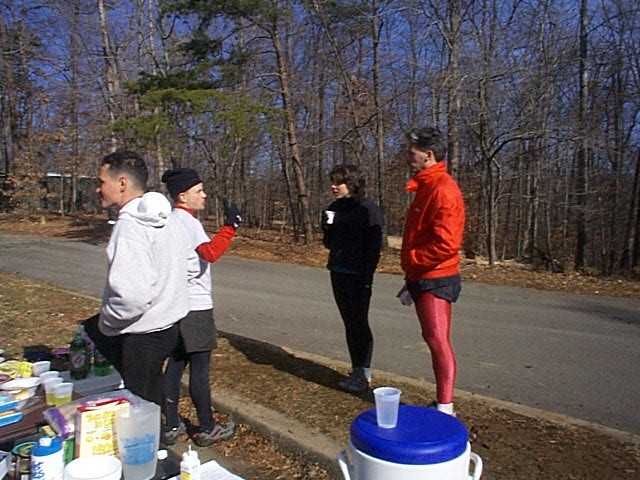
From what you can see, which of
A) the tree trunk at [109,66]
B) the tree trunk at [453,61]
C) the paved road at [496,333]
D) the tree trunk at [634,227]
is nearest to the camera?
the paved road at [496,333]

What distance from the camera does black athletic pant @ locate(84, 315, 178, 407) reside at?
271 centimetres

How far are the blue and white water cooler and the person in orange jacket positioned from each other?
145 cm

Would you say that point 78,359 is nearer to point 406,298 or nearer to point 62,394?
point 62,394

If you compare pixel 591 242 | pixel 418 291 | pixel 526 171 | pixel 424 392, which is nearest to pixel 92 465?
pixel 418 291

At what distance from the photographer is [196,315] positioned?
10.8ft

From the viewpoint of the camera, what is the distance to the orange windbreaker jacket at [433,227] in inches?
125

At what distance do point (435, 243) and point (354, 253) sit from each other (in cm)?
104

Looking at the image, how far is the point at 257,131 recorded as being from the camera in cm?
1584

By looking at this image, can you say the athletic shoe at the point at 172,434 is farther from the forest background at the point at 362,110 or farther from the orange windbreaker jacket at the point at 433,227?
the forest background at the point at 362,110

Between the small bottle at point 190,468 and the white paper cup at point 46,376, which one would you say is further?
the white paper cup at point 46,376

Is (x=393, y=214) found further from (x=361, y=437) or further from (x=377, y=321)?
(x=361, y=437)

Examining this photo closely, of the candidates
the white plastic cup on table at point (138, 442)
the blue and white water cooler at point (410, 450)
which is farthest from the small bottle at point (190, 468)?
the blue and white water cooler at point (410, 450)

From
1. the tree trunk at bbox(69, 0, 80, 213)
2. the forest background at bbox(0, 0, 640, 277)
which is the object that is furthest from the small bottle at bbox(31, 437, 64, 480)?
the tree trunk at bbox(69, 0, 80, 213)

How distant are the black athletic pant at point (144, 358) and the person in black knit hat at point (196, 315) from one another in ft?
1.24
